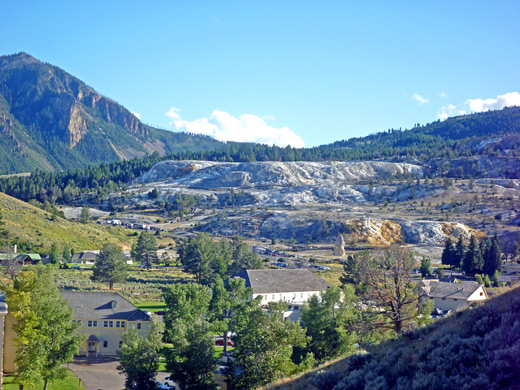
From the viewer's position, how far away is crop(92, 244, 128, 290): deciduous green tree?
197 ft

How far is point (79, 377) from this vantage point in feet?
104

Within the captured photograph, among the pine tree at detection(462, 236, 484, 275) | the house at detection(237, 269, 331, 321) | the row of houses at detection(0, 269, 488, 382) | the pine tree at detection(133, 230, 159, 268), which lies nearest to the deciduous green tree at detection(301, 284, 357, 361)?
the row of houses at detection(0, 269, 488, 382)

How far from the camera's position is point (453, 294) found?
167 feet

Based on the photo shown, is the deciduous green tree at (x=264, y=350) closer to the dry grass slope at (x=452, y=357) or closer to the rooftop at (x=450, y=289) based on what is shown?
the dry grass slope at (x=452, y=357)

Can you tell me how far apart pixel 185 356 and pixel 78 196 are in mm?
149283

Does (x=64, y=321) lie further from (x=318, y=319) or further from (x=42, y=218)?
(x=42, y=218)

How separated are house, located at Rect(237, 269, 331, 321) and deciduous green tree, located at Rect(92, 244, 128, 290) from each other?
16.9 metres

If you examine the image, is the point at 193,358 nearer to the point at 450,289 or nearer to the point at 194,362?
the point at 194,362

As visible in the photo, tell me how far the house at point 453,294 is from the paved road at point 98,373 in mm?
30421

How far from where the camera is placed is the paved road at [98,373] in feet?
99.8

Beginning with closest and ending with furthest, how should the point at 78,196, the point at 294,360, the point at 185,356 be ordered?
1. the point at 185,356
2. the point at 294,360
3. the point at 78,196

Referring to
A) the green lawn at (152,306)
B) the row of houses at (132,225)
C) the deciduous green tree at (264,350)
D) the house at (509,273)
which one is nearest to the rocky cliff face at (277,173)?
the row of houses at (132,225)

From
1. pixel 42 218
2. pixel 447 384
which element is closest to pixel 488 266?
pixel 447 384

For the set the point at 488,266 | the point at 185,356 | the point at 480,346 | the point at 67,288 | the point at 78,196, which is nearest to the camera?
the point at 480,346
